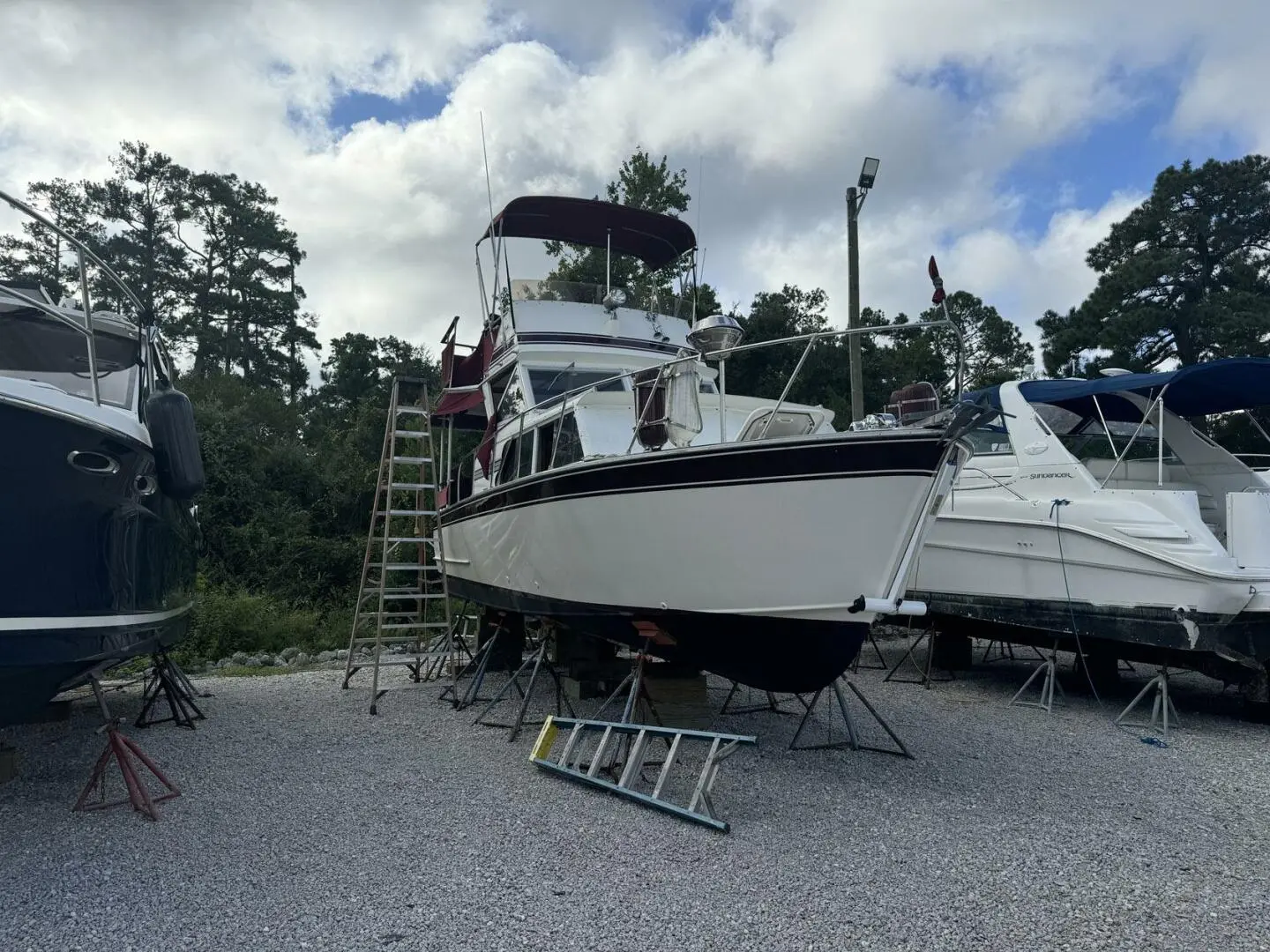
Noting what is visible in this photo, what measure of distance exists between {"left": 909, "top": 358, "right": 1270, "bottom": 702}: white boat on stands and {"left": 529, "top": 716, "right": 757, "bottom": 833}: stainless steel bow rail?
3785 mm

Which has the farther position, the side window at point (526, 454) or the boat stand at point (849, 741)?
the side window at point (526, 454)

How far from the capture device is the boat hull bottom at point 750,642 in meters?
4.82

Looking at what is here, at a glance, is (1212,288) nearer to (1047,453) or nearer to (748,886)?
(1047,453)

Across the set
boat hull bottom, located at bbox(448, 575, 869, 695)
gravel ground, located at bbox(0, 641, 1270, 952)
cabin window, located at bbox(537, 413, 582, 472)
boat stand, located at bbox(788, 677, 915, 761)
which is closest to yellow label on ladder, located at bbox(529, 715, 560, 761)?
gravel ground, located at bbox(0, 641, 1270, 952)

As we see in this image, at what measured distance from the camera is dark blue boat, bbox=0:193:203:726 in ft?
11.5

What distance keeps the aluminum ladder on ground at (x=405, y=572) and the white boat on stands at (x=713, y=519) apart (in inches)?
39.4

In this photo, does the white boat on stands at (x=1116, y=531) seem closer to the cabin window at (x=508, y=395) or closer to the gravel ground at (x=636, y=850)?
the gravel ground at (x=636, y=850)

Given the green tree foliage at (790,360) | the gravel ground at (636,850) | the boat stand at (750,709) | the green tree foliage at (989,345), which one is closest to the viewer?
the gravel ground at (636,850)

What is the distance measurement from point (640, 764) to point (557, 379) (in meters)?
4.00

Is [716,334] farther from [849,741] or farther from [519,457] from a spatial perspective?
[849,741]

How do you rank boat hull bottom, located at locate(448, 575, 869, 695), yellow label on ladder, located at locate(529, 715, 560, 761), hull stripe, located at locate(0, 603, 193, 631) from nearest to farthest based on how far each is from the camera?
hull stripe, located at locate(0, 603, 193, 631) < boat hull bottom, located at locate(448, 575, 869, 695) < yellow label on ladder, located at locate(529, 715, 560, 761)

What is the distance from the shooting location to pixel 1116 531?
22.0 ft

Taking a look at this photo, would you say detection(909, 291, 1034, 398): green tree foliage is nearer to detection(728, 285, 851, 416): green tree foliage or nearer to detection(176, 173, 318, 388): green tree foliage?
detection(728, 285, 851, 416): green tree foliage

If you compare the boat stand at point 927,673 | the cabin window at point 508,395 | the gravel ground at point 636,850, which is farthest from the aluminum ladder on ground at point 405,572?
the boat stand at point 927,673
